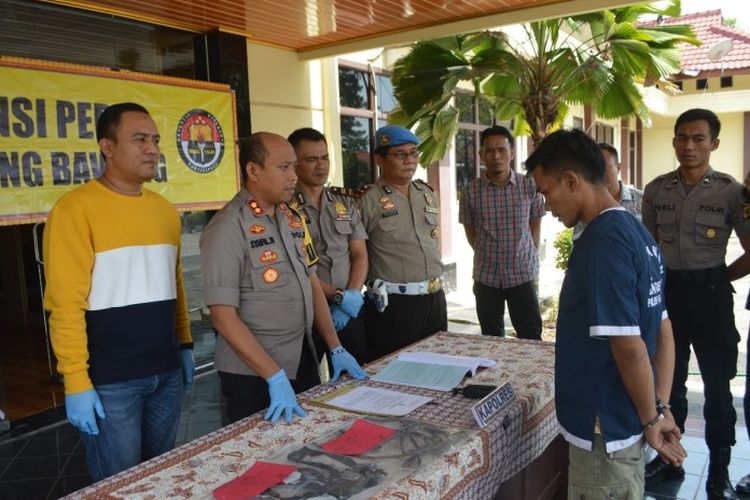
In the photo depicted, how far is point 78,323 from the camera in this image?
1811 mm

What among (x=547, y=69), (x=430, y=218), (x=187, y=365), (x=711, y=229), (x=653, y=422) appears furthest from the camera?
(x=547, y=69)

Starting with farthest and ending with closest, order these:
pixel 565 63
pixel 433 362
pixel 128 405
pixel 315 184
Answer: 1. pixel 565 63
2. pixel 315 184
3. pixel 433 362
4. pixel 128 405

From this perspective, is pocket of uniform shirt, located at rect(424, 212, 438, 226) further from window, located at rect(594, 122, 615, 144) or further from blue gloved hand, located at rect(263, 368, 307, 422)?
window, located at rect(594, 122, 615, 144)

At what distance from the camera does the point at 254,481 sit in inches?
53.4

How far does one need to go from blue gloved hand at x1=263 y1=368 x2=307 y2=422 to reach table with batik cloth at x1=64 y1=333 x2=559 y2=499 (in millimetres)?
31

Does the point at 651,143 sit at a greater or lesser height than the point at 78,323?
greater

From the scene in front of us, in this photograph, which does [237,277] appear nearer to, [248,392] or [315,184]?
[248,392]

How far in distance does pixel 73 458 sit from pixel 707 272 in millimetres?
3407

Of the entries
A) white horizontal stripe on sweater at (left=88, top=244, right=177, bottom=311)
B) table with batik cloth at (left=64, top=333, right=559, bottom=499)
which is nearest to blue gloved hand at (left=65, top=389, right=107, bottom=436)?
white horizontal stripe on sweater at (left=88, top=244, right=177, bottom=311)

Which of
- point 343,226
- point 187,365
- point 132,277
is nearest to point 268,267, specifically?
point 132,277

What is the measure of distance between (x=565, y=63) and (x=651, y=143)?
15.5 m

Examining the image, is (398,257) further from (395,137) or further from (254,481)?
(254,481)

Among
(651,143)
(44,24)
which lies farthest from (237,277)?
(651,143)

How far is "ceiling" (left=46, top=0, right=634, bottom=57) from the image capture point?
409 centimetres
